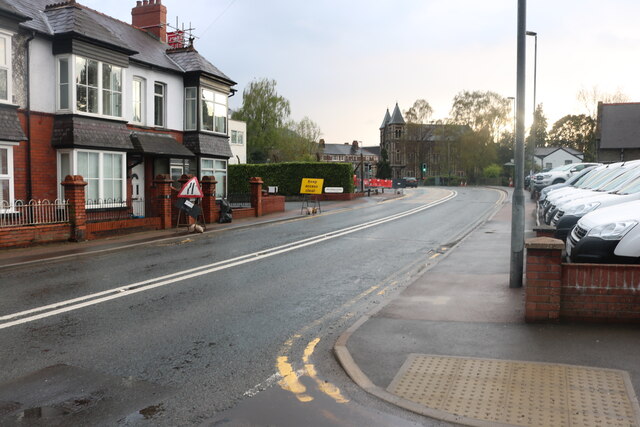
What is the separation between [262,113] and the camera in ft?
230

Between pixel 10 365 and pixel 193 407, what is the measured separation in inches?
93.0

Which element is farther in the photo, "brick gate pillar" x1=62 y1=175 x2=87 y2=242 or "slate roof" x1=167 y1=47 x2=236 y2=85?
"slate roof" x1=167 y1=47 x2=236 y2=85

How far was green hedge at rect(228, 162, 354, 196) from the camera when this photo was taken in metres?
38.4

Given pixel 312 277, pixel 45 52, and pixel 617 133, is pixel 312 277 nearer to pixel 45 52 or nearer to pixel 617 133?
pixel 45 52

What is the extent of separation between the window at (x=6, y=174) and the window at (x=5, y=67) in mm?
1585

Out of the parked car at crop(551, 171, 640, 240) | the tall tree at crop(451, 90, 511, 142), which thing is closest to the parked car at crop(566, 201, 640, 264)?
the parked car at crop(551, 171, 640, 240)

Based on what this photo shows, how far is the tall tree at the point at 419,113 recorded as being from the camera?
93.9 meters

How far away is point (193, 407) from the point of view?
15.2 feet

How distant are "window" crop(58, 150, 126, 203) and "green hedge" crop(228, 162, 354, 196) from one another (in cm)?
1977

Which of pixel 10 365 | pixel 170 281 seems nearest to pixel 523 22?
pixel 170 281

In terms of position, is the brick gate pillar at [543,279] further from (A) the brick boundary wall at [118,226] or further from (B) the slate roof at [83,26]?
(B) the slate roof at [83,26]

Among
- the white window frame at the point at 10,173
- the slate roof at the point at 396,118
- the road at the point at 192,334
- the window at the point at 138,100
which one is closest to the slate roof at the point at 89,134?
the white window frame at the point at 10,173

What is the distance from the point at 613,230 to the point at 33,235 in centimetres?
1398

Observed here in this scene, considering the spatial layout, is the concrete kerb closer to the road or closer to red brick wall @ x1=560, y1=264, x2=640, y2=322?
the road
